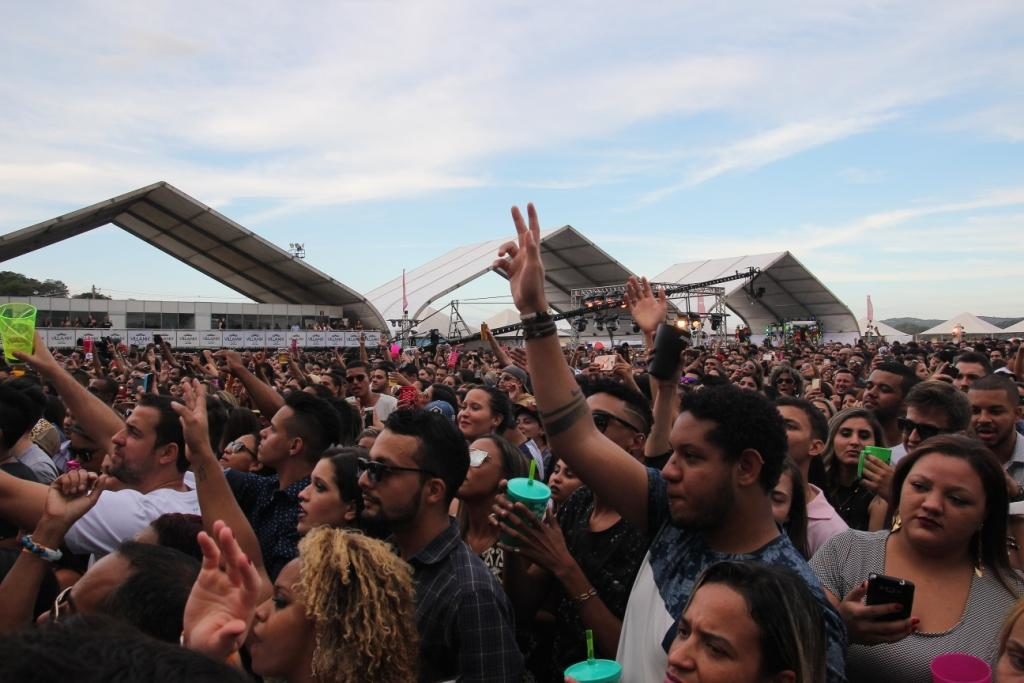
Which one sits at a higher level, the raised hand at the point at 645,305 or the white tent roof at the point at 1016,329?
the raised hand at the point at 645,305

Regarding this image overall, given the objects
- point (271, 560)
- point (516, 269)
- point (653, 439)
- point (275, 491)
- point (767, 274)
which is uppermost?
point (767, 274)

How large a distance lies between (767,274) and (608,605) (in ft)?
128

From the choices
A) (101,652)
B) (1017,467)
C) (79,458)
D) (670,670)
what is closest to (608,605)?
(670,670)

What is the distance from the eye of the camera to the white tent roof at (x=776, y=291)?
38.0 metres

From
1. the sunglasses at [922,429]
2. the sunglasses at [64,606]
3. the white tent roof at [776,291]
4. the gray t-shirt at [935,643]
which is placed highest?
the white tent roof at [776,291]

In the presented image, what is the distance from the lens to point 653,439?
9.24ft

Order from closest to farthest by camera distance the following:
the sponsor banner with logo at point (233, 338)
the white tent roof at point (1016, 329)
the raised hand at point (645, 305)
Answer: the raised hand at point (645, 305) < the sponsor banner with logo at point (233, 338) < the white tent roof at point (1016, 329)

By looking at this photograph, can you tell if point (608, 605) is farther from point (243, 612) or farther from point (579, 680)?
point (243, 612)

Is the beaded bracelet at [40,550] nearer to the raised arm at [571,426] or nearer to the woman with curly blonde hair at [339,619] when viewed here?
the woman with curly blonde hair at [339,619]

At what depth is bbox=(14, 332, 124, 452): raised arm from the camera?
145 inches

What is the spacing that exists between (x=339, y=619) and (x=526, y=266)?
3.43 ft

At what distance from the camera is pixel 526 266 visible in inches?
85.9

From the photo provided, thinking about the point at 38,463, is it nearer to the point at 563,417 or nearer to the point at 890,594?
the point at 563,417

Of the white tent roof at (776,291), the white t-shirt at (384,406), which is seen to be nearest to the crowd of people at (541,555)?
the white t-shirt at (384,406)
